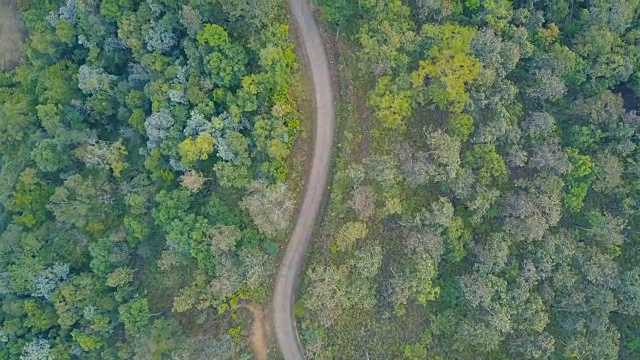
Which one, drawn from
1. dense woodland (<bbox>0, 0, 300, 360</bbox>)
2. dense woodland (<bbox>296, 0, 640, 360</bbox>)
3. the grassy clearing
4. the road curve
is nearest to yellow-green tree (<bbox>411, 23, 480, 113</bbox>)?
dense woodland (<bbox>296, 0, 640, 360</bbox>)

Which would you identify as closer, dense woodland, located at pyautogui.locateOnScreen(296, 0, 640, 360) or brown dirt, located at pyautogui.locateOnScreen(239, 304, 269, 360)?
dense woodland, located at pyautogui.locateOnScreen(296, 0, 640, 360)

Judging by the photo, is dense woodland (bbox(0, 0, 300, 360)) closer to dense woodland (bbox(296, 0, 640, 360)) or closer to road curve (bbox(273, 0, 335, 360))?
road curve (bbox(273, 0, 335, 360))

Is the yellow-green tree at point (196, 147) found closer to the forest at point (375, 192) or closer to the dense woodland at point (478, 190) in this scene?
the forest at point (375, 192)

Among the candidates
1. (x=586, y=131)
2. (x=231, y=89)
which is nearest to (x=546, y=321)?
(x=586, y=131)

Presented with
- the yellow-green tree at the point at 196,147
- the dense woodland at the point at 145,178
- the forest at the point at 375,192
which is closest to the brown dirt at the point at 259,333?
the forest at the point at 375,192

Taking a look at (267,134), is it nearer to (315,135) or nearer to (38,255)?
(315,135)

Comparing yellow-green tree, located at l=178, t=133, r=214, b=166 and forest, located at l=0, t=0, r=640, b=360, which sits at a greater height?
A: yellow-green tree, located at l=178, t=133, r=214, b=166
